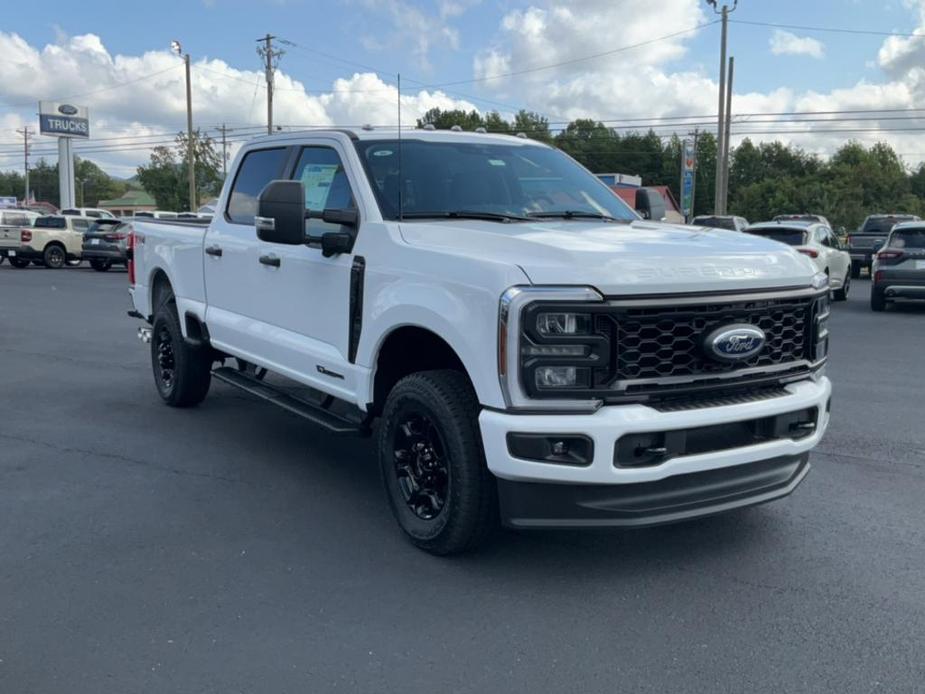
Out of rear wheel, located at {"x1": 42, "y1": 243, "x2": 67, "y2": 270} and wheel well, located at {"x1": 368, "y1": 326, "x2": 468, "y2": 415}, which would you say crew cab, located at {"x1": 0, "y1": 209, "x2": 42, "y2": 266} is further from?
wheel well, located at {"x1": 368, "y1": 326, "x2": 468, "y2": 415}

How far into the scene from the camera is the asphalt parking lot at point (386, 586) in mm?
3197

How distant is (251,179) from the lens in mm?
6211

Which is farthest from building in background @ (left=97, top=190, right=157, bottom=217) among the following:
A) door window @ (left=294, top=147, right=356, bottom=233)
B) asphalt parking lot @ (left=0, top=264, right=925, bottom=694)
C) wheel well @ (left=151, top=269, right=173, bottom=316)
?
asphalt parking lot @ (left=0, top=264, right=925, bottom=694)

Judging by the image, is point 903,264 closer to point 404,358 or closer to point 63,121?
point 404,358

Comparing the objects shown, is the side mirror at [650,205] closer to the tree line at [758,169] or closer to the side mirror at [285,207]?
the side mirror at [285,207]

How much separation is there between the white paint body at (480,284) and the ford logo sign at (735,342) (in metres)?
0.18

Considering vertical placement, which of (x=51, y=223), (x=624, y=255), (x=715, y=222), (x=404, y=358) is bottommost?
(x=404, y=358)

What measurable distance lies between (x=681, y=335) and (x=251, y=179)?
359 cm

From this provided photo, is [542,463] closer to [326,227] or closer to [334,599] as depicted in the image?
[334,599]

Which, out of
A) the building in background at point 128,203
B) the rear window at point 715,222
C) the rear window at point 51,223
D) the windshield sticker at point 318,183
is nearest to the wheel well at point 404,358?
the windshield sticker at point 318,183

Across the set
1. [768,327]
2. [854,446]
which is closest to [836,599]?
[768,327]

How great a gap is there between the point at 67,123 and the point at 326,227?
71.7 metres

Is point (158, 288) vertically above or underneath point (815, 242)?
underneath

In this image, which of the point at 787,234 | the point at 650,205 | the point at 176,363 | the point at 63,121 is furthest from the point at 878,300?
the point at 63,121
